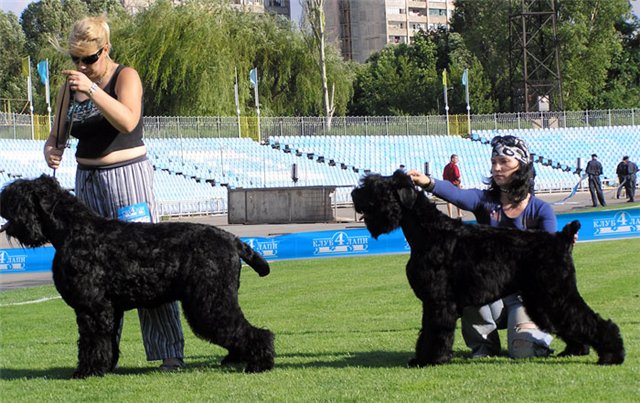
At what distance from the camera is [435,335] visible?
6.19 m

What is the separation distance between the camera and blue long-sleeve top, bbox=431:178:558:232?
265 inches

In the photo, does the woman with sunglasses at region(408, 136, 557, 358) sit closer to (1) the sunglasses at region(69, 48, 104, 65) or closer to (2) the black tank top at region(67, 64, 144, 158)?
(2) the black tank top at region(67, 64, 144, 158)

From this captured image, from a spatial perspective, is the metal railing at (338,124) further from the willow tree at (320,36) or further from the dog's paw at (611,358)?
the dog's paw at (611,358)

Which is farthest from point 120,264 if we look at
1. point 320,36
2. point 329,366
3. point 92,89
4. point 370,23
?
point 370,23

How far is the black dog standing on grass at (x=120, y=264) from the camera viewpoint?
596cm

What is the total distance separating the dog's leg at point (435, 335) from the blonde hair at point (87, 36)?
2797mm

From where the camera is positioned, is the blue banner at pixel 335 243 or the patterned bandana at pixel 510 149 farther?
the blue banner at pixel 335 243

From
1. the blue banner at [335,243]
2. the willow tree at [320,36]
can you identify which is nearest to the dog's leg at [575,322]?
the blue banner at [335,243]

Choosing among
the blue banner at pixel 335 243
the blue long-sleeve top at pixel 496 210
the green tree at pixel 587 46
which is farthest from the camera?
the green tree at pixel 587 46

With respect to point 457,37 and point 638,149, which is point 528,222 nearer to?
point 638,149

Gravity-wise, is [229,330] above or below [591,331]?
above

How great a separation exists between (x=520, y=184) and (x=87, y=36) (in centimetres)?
318

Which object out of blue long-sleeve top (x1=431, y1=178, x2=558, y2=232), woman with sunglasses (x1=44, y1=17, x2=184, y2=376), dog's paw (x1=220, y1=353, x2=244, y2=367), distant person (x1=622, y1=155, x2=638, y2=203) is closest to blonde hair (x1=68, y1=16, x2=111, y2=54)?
woman with sunglasses (x1=44, y1=17, x2=184, y2=376)

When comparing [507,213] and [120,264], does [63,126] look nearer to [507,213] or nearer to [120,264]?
[120,264]
